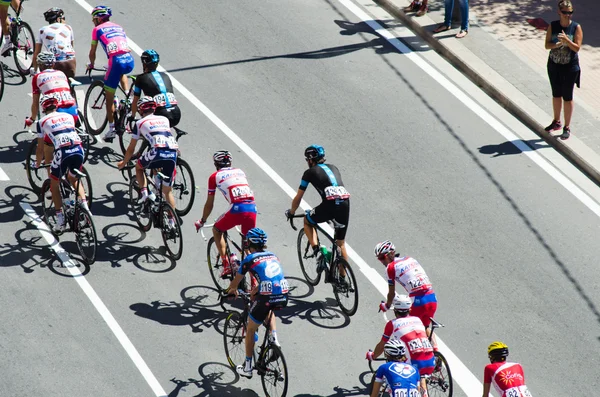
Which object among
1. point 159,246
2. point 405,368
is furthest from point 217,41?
point 405,368

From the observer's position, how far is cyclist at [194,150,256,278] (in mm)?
13203

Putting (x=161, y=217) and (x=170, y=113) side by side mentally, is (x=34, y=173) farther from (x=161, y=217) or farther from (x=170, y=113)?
(x=161, y=217)

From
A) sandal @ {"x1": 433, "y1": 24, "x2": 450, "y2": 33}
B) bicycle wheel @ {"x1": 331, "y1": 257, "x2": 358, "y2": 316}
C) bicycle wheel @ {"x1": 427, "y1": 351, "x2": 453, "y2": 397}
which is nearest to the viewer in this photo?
bicycle wheel @ {"x1": 427, "y1": 351, "x2": 453, "y2": 397}

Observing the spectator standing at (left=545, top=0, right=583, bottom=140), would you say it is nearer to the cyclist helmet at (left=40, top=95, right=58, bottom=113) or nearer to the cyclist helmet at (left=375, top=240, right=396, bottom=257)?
the cyclist helmet at (left=375, top=240, right=396, bottom=257)

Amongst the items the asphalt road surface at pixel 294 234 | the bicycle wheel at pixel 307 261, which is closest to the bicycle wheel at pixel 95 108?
the asphalt road surface at pixel 294 234

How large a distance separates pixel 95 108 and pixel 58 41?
1.28m

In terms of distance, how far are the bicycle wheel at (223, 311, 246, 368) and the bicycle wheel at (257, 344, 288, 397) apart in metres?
0.54

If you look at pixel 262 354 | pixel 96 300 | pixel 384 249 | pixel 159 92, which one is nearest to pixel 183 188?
pixel 159 92

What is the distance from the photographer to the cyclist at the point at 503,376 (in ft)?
A: 35.8

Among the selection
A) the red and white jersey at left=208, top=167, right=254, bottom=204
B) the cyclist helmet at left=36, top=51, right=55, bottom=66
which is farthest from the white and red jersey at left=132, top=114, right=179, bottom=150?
the cyclist helmet at left=36, top=51, right=55, bottom=66

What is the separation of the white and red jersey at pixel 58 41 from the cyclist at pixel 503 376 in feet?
30.1

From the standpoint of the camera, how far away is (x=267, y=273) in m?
11.7

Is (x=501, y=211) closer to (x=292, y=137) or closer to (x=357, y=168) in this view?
(x=357, y=168)

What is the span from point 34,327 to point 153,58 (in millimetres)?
5058
